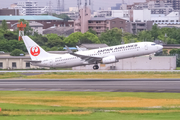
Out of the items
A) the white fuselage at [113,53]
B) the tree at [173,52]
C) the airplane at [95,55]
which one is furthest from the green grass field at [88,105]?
the tree at [173,52]

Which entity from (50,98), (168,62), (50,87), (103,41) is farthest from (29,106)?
(103,41)

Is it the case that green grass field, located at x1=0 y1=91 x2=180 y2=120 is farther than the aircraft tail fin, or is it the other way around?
the aircraft tail fin

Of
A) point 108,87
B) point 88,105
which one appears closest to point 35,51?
point 108,87

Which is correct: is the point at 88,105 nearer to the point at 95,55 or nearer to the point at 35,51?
the point at 95,55

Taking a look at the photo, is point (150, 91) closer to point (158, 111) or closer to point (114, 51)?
point (158, 111)

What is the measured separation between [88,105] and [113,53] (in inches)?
1205

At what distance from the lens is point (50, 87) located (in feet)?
157

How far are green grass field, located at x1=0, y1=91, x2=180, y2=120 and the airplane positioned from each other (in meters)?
22.8

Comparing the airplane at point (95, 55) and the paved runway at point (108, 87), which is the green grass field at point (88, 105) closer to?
the paved runway at point (108, 87)

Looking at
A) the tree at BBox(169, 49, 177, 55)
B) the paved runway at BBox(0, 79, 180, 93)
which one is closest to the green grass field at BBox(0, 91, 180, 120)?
the paved runway at BBox(0, 79, 180, 93)

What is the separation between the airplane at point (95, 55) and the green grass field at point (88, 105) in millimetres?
22765

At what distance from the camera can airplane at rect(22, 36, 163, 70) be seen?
6344 centimetres

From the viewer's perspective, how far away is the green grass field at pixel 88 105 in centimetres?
2822

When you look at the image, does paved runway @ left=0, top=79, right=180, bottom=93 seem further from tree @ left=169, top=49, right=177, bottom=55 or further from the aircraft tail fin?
tree @ left=169, top=49, right=177, bottom=55
